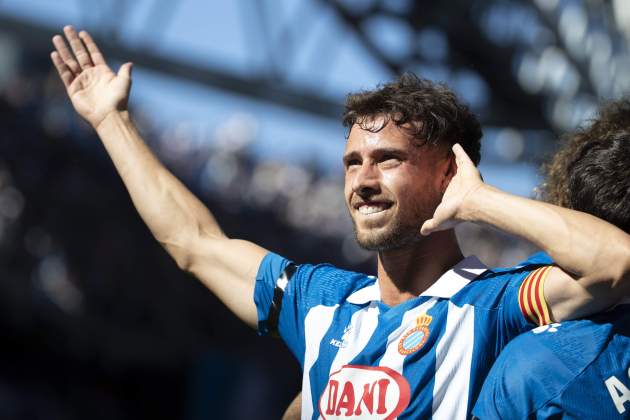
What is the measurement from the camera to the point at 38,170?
343 inches

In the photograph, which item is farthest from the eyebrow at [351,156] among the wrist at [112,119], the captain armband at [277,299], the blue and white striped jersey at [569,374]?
the wrist at [112,119]

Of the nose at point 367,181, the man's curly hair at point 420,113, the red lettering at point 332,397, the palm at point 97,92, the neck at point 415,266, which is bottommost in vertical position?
the red lettering at point 332,397

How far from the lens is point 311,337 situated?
2.62 m

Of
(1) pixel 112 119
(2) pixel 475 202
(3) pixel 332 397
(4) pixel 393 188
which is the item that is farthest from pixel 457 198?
(1) pixel 112 119

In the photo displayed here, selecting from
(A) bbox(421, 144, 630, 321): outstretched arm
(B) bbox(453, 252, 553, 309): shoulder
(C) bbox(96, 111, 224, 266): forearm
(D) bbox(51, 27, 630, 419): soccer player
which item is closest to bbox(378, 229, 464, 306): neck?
(D) bbox(51, 27, 630, 419): soccer player

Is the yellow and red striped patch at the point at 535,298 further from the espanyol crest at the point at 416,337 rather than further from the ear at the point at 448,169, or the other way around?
the ear at the point at 448,169

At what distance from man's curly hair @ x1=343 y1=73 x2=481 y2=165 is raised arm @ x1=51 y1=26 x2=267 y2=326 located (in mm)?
552

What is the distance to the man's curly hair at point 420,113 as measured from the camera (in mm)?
2566

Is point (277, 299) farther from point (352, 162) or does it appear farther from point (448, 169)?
point (448, 169)

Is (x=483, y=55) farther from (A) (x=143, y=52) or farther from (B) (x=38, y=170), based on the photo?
(B) (x=38, y=170)

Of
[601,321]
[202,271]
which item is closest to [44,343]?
[202,271]

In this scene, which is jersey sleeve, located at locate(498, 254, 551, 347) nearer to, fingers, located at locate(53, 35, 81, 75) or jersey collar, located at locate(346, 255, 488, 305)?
jersey collar, located at locate(346, 255, 488, 305)

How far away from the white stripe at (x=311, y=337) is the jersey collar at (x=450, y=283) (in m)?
0.08

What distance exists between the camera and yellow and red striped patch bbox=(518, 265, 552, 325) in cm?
216
